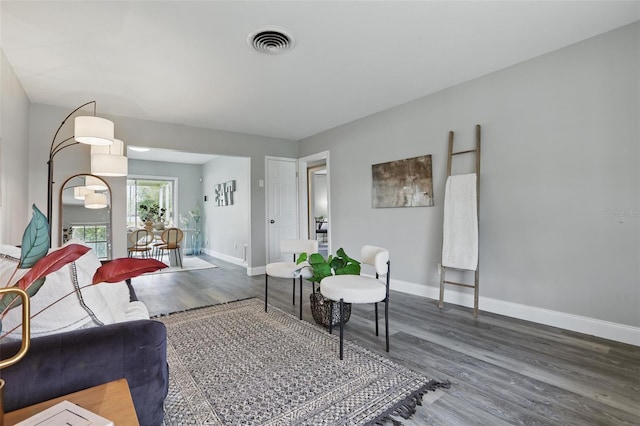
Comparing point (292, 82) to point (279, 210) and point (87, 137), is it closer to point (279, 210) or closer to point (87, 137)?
point (87, 137)

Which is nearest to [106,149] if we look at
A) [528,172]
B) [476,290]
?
[476,290]

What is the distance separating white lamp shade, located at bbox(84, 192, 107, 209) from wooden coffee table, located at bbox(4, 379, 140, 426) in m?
3.96

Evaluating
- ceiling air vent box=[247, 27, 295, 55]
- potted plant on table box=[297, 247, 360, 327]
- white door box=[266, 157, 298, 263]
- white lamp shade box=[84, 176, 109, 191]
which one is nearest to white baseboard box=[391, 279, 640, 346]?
potted plant on table box=[297, 247, 360, 327]

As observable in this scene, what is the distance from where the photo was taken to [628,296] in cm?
235

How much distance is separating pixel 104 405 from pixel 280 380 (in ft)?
4.01

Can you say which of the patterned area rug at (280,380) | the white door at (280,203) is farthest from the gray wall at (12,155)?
the white door at (280,203)

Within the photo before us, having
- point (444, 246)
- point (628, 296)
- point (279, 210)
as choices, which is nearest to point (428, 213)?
point (444, 246)

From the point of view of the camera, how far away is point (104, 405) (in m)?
0.83

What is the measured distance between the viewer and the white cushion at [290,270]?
2846mm

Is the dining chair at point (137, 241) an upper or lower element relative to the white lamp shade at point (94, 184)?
lower

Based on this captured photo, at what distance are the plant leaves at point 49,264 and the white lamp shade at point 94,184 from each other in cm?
411

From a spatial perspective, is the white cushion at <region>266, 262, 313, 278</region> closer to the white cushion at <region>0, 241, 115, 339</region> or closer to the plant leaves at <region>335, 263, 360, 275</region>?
the plant leaves at <region>335, 263, 360, 275</region>

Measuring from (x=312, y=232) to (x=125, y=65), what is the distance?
4691 millimetres

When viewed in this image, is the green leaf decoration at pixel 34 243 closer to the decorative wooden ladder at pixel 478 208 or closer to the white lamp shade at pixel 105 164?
the white lamp shade at pixel 105 164
